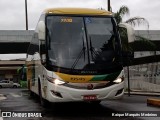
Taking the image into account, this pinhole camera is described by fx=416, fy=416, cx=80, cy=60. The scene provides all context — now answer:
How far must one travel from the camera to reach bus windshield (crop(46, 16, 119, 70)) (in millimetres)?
12984

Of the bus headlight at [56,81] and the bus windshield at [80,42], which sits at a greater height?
the bus windshield at [80,42]

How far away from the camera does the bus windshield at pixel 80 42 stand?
511 inches

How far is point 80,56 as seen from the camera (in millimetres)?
13039

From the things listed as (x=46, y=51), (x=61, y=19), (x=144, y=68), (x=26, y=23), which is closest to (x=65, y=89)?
(x=46, y=51)

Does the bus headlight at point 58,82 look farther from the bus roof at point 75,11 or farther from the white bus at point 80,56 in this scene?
the bus roof at point 75,11

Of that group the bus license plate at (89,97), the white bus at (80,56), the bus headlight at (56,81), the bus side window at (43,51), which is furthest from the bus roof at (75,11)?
the bus license plate at (89,97)

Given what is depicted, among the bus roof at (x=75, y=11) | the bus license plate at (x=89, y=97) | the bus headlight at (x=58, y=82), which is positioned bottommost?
→ the bus license plate at (x=89, y=97)

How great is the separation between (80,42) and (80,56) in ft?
1.68

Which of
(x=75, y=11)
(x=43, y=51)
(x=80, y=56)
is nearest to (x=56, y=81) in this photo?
(x=80, y=56)

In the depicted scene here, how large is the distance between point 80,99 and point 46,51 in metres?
1.91

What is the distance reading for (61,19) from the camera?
13625 mm

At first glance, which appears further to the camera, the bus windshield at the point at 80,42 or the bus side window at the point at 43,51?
the bus side window at the point at 43,51

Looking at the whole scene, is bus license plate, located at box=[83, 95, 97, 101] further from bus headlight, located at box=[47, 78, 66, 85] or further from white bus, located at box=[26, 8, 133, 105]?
bus headlight, located at box=[47, 78, 66, 85]

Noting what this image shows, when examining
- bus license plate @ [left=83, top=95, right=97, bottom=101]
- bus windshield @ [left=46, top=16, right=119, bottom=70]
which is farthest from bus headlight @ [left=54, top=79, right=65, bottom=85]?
bus license plate @ [left=83, top=95, right=97, bottom=101]
